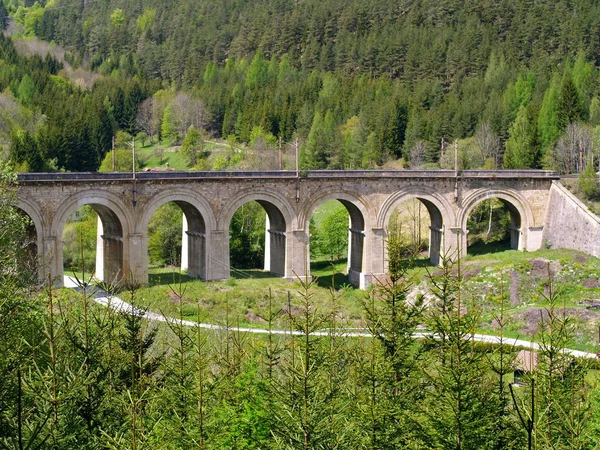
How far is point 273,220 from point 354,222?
16.1ft

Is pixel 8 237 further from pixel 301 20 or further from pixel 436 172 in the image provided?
pixel 301 20

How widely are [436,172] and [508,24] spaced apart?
6262cm

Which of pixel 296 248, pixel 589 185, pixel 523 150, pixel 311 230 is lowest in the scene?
pixel 296 248

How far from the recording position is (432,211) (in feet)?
167

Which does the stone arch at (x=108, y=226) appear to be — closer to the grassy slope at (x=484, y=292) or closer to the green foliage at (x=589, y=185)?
the grassy slope at (x=484, y=292)

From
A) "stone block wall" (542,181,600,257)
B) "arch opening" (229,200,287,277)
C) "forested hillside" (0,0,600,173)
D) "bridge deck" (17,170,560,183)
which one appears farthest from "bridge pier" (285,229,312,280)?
"forested hillside" (0,0,600,173)

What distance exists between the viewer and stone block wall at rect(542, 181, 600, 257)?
48031 millimetres

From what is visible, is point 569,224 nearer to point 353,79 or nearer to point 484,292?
point 484,292

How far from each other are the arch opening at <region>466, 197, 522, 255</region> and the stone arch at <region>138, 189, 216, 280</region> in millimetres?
16835

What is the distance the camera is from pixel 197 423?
15.4 meters

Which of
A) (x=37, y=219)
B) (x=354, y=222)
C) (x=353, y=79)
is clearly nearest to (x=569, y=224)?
(x=354, y=222)

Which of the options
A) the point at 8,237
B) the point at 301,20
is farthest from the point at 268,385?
the point at 301,20

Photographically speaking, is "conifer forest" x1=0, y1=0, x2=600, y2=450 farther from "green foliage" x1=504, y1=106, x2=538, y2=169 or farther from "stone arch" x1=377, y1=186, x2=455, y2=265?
"stone arch" x1=377, y1=186, x2=455, y2=265

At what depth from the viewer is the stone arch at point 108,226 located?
41.1m
